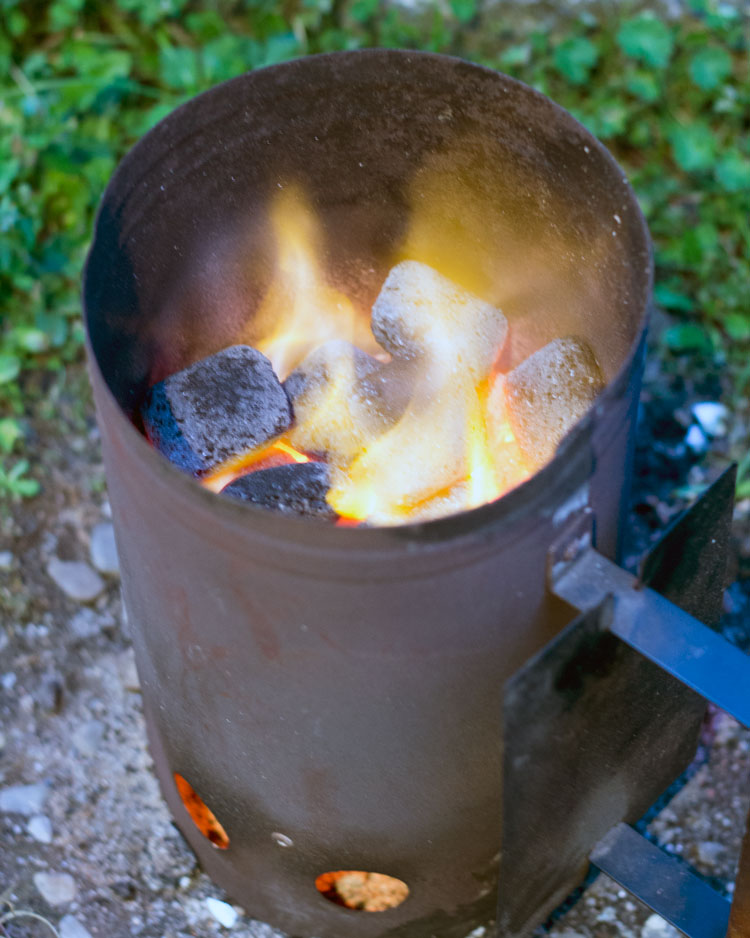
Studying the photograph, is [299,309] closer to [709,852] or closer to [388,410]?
[388,410]

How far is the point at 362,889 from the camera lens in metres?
1.74

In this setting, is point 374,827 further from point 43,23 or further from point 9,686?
point 43,23

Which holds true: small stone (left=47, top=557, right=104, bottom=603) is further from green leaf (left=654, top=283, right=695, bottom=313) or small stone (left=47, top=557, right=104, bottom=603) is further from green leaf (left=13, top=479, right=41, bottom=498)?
green leaf (left=654, top=283, right=695, bottom=313)

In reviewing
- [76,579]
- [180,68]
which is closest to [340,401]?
[76,579]

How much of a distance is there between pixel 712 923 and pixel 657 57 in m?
1.99

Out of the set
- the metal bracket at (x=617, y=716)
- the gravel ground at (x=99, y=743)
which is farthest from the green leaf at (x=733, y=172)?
the metal bracket at (x=617, y=716)

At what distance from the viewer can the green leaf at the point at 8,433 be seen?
2281mm

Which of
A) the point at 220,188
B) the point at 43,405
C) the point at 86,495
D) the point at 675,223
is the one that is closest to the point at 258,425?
the point at 220,188

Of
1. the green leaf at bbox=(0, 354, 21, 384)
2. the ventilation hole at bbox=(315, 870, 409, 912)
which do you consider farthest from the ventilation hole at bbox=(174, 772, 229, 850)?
the green leaf at bbox=(0, 354, 21, 384)

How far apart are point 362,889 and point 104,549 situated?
84 centimetres

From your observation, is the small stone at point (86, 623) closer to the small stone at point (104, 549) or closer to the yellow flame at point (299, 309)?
the small stone at point (104, 549)

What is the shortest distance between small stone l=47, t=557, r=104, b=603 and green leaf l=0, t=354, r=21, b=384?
425mm

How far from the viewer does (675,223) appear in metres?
2.58

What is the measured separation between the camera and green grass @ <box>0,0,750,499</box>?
8.02 feet
